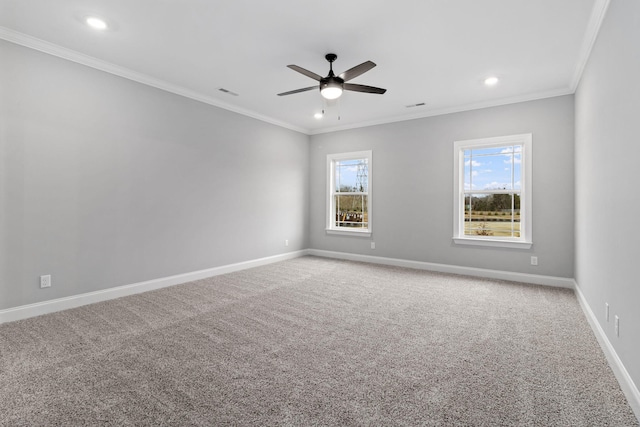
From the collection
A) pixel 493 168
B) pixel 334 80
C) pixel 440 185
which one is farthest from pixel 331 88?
pixel 493 168

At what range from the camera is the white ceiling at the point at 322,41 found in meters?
2.60

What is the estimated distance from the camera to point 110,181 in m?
3.69

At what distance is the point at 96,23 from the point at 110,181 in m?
1.67

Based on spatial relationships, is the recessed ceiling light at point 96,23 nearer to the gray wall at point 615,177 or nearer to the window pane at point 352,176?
the gray wall at point 615,177

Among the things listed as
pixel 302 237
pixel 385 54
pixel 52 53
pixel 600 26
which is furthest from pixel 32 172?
pixel 600 26

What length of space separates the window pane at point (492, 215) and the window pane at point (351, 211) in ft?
6.19

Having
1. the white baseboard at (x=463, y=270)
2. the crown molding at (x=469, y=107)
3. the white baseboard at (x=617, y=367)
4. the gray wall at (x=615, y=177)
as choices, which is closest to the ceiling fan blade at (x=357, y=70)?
the gray wall at (x=615, y=177)

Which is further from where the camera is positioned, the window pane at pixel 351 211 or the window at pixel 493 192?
the window pane at pixel 351 211

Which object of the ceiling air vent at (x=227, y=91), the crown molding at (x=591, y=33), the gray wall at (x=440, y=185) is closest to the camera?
the crown molding at (x=591, y=33)

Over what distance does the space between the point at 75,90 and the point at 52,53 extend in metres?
0.37

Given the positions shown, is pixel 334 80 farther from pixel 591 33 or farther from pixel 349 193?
pixel 349 193

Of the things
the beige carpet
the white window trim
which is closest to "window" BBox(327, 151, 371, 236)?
the white window trim

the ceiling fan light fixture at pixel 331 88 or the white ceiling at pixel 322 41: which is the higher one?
the white ceiling at pixel 322 41

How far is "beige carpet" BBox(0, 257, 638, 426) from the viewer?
170cm
